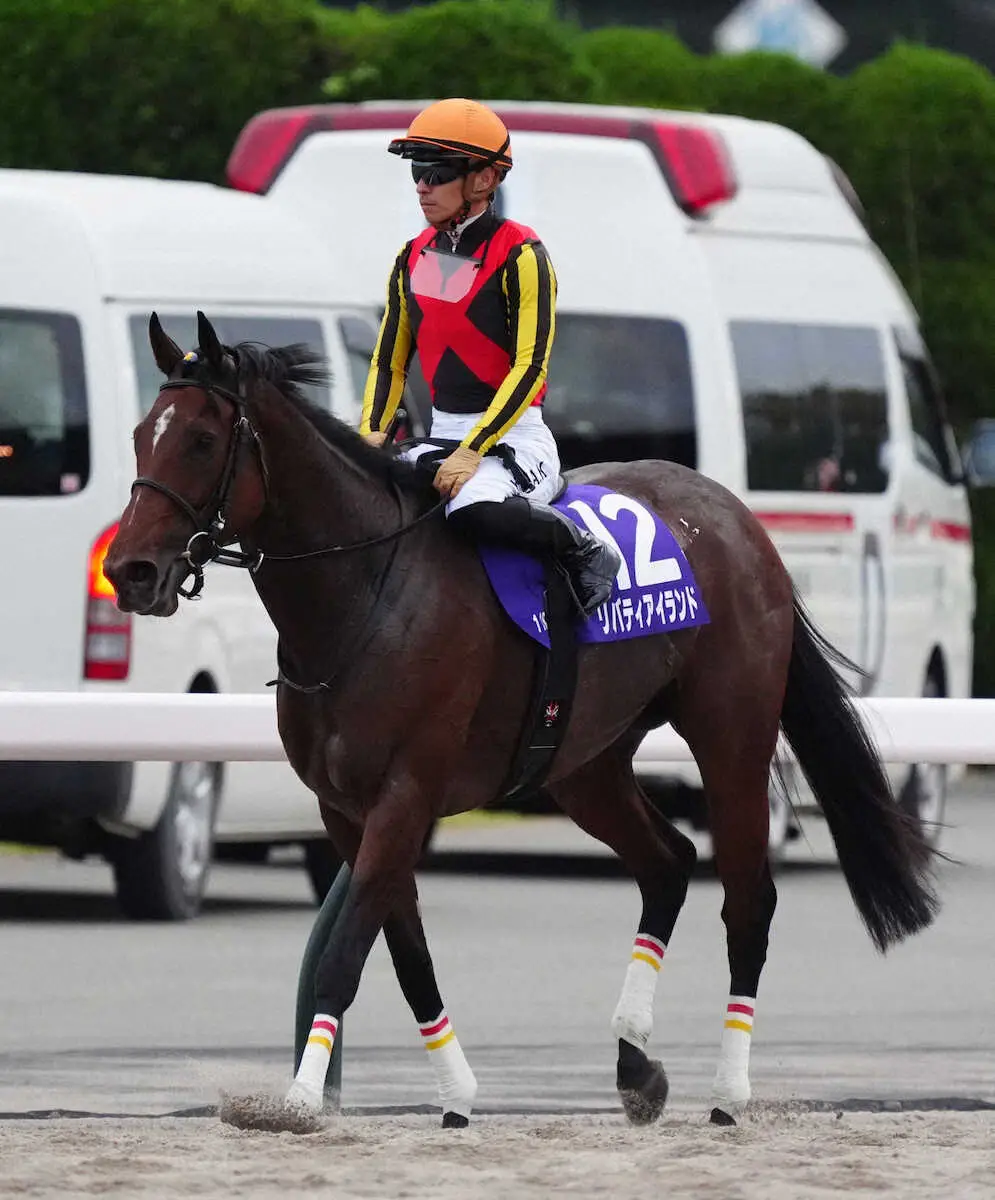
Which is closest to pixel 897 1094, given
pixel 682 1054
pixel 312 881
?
pixel 682 1054

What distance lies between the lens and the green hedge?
63.6 feet

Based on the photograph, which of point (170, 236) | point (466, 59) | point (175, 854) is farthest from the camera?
point (466, 59)

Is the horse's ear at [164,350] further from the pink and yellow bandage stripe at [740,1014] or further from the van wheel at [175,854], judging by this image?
the van wheel at [175,854]

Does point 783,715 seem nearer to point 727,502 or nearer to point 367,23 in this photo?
point 727,502

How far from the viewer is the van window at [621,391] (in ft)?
52.9

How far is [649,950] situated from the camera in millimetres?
8664

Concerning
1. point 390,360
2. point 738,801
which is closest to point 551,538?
point 390,360

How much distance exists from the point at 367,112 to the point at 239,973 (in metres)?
6.33

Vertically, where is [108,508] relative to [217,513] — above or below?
below

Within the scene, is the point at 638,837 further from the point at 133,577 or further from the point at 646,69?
the point at 646,69

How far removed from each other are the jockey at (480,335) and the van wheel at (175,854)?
509 centimetres

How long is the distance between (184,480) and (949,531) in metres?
10.5

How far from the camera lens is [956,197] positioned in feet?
74.4

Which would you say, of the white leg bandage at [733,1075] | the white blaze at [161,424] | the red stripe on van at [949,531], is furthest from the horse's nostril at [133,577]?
the red stripe on van at [949,531]
